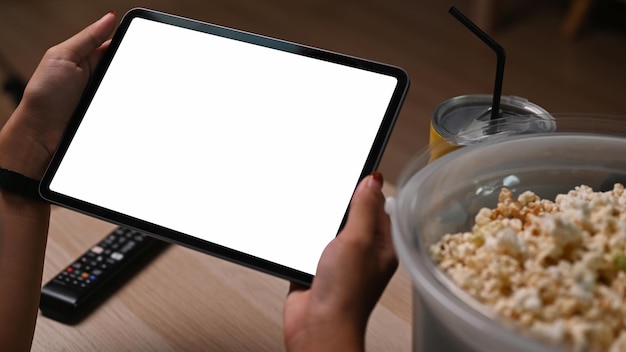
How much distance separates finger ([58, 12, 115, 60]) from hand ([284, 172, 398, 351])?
1.59 feet

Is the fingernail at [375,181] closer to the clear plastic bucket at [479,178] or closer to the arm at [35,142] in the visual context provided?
the clear plastic bucket at [479,178]

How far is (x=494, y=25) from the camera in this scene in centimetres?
257

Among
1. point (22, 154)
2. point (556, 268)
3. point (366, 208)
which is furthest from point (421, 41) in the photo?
point (556, 268)

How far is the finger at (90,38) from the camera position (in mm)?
900

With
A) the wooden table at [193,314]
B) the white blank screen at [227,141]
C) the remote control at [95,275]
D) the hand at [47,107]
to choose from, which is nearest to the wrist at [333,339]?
the white blank screen at [227,141]

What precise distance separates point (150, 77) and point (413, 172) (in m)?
0.38

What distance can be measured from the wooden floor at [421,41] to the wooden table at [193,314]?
1.12 meters

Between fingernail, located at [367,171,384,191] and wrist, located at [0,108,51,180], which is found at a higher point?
fingernail, located at [367,171,384,191]

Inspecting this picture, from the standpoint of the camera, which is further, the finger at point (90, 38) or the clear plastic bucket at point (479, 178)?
the finger at point (90, 38)

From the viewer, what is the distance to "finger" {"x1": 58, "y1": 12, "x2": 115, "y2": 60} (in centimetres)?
90

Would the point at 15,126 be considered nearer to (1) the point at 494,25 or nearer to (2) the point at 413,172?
(2) the point at 413,172

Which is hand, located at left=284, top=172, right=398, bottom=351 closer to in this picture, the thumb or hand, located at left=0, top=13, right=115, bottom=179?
the thumb

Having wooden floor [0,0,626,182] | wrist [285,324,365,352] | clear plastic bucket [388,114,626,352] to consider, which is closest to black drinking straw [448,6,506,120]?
clear plastic bucket [388,114,626,352]

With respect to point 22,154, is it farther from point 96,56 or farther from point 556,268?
point 556,268
